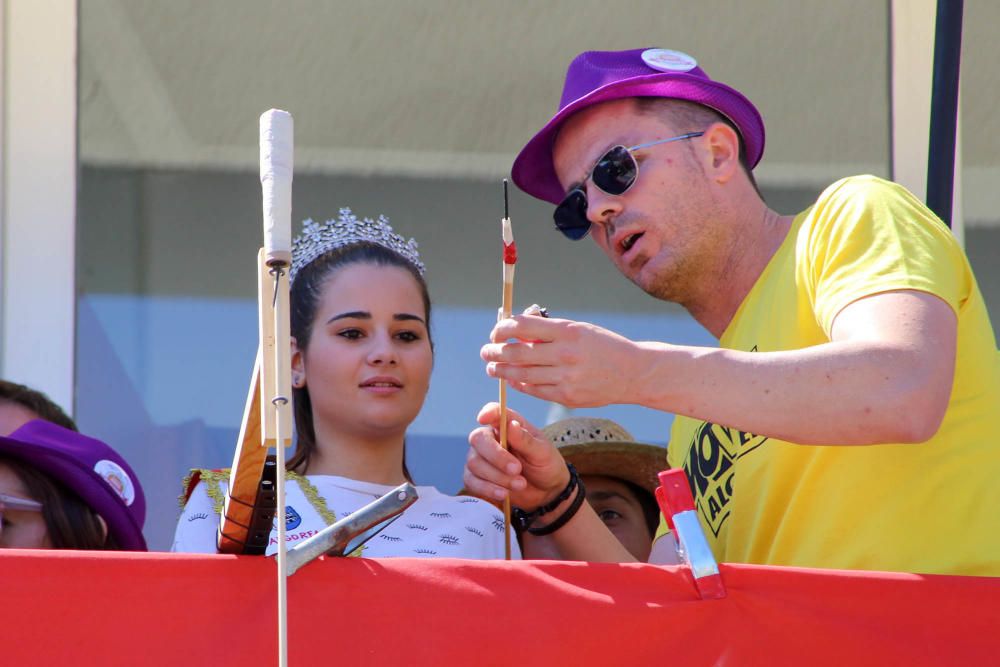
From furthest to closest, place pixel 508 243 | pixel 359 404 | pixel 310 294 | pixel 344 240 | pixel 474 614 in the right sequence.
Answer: pixel 344 240, pixel 310 294, pixel 359 404, pixel 508 243, pixel 474 614

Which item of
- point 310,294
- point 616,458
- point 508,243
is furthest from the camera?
point 616,458

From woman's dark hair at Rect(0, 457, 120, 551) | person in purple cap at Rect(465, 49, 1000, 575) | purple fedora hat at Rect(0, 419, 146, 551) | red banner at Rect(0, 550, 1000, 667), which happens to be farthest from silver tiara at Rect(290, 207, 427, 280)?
red banner at Rect(0, 550, 1000, 667)

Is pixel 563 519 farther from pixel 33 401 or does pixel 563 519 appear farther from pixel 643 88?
pixel 33 401

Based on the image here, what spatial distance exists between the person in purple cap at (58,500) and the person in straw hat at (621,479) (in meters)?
1.10

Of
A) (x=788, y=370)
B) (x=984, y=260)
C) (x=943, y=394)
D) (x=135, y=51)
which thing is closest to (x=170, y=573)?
(x=788, y=370)

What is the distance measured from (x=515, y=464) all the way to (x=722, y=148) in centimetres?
71

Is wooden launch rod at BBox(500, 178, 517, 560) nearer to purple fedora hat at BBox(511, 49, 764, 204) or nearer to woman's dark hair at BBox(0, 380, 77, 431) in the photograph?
purple fedora hat at BBox(511, 49, 764, 204)

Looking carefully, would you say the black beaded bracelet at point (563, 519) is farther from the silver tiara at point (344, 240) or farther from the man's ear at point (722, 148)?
the silver tiara at point (344, 240)

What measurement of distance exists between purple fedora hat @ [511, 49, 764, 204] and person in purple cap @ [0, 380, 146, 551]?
96cm

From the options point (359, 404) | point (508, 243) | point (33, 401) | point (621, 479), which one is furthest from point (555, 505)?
point (33, 401)

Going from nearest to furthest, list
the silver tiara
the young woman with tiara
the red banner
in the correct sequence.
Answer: the red banner → the young woman with tiara → the silver tiara

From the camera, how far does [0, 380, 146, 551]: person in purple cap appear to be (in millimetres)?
2359

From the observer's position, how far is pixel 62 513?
7.82ft

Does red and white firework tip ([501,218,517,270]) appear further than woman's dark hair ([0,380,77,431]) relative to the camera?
No
